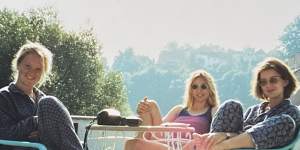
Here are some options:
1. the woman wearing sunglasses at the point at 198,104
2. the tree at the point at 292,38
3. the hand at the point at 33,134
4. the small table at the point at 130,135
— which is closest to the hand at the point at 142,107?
the small table at the point at 130,135

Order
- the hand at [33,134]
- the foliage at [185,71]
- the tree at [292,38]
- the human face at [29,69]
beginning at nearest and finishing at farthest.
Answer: the hand at [33,134], the human face at [29,69], the tree at [292,38], the foliage at [185,71]

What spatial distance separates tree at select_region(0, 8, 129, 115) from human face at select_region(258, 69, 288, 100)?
15.6 m

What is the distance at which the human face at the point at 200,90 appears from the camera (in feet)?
11.3

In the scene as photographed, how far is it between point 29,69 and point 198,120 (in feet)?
3.94

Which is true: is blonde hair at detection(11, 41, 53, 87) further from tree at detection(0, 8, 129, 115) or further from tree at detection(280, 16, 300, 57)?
tree at detection(280, 16, 300, 57)

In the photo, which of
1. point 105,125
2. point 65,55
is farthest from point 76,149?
point 65,55

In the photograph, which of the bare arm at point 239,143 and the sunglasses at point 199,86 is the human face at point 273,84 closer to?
the bare arm at point 239,143

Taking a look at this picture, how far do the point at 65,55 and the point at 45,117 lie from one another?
18.2 meters

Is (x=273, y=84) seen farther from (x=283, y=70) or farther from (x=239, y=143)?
(x=239, y=143)

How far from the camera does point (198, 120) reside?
3357mm

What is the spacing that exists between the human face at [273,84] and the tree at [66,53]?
1559 centimetres

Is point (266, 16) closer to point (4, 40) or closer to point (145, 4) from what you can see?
point (145, 4)

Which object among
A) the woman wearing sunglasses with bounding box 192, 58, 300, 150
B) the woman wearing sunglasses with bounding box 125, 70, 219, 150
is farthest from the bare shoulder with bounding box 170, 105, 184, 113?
the woman wearing sunglasses with bounding box 192, 58, 300, 150

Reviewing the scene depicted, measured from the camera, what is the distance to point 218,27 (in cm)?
10500
